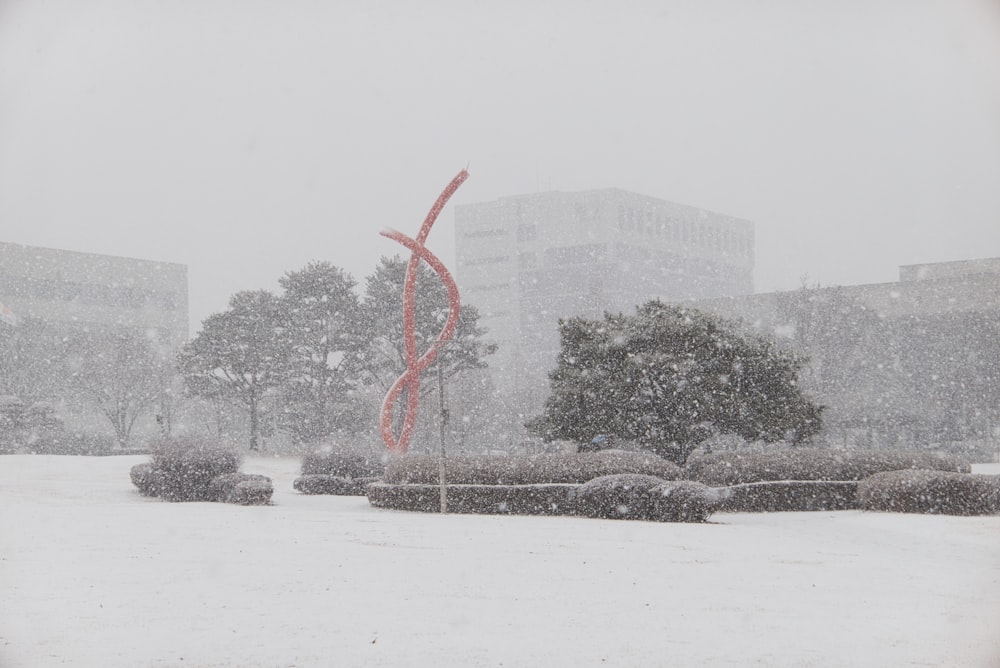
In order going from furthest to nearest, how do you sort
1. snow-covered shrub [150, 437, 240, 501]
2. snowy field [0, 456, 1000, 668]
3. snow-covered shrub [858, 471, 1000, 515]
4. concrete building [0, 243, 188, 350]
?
1. concrete building [0, 243, 188, 350]
2. snow-covered shrub [150, 437, 240, 501]
3. snow-covered shrub [858, 471, 1000, 515]
4. snowy field [0, 456, 1000, 668]

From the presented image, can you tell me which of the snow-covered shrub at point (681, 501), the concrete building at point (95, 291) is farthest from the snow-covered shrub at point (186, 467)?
the concrete building at point (95, 291)

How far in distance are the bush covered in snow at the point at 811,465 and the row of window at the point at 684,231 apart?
4101 inches

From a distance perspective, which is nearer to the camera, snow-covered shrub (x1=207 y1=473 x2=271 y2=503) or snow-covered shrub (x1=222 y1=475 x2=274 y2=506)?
snow-covered shrub (x1=222 y1=475 x2=274 y2=506)

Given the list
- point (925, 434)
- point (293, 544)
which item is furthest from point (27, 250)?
point (293, 544)

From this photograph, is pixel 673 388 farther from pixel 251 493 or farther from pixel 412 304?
pixel 251 493

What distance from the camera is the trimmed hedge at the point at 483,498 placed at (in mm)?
17859

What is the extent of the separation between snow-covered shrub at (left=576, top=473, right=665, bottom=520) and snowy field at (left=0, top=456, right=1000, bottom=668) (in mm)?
809

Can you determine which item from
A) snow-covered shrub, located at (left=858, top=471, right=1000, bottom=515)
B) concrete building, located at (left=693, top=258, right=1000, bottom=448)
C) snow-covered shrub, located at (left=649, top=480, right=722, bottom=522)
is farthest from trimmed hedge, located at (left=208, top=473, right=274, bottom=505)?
concrete building, located at (left=693, top=258, right=1000, bottom=448)

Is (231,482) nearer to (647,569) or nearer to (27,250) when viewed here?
(647,569)

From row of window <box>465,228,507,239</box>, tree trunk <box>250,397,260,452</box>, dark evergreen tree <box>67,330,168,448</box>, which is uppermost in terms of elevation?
row of window <box>465,228,507,239</box>

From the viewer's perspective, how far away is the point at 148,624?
7695mm

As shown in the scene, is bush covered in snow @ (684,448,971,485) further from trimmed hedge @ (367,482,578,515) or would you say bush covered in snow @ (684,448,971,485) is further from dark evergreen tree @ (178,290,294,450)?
dark evergreen tree @ (178,290,294,450)

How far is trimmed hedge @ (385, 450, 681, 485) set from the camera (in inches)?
720

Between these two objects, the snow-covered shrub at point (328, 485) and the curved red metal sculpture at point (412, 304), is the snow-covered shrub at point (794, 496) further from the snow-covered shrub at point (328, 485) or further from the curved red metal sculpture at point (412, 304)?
the snow-covered shrub at point (328, 485)
